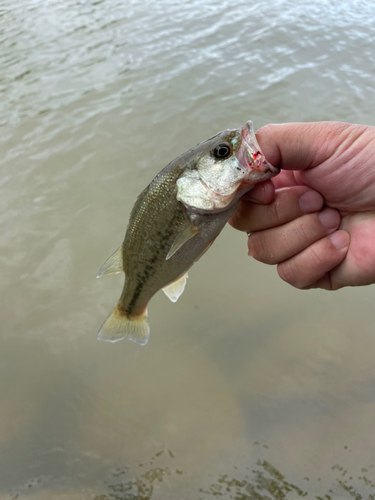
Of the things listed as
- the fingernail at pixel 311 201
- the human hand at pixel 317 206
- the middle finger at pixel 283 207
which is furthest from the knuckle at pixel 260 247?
the fingernail at pixel 311 201

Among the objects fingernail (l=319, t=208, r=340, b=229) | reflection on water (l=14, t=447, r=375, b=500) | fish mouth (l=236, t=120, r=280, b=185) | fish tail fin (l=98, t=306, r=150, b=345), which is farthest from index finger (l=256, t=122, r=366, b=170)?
reflection on water (l=14, t=447, r=375, b=500)

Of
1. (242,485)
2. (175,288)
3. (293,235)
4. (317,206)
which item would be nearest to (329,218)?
(317,206)

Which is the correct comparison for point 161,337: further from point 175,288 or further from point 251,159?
point 251,159

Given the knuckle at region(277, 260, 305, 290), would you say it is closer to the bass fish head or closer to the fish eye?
the bass fish head

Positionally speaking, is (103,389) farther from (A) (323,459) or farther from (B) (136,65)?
(B) (136,65)

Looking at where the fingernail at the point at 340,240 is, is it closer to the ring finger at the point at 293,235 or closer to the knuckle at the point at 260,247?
the ring finger at the point at 293,235
